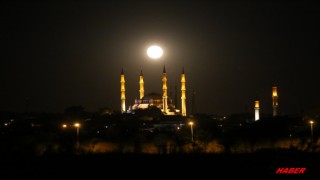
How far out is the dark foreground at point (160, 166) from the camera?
92.0ft

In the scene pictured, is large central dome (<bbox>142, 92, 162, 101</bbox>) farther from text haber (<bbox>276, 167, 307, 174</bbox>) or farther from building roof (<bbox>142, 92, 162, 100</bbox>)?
text haber (<bbox>276, 167, 307, 174</bbox>)

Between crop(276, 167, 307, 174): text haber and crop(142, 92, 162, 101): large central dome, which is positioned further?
crop(142, 92, 162, 101): large central dome

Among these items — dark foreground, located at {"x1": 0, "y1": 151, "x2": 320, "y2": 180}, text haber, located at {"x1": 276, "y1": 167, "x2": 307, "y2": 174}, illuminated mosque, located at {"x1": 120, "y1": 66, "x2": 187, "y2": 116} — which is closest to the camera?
text haber, located at {"x1": 276, "y1": 167, "x2": 307, "y2": 174}

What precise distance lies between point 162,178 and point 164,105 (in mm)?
90963

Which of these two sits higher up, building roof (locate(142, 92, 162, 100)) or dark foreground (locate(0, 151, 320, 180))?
building roof (locate(142, 92, 162, 100))

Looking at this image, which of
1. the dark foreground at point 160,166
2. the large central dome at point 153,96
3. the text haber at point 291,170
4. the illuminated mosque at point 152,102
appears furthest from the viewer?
the large central dome at point 153,96

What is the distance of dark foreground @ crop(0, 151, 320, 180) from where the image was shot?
2805 centimetres

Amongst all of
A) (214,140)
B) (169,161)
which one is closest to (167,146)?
(214,140)

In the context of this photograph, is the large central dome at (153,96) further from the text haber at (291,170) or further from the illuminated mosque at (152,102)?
the text haber at (291,170)

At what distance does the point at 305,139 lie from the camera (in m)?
45.0

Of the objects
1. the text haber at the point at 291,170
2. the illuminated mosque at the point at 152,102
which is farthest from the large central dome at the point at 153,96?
the text haber at the point at 291,170

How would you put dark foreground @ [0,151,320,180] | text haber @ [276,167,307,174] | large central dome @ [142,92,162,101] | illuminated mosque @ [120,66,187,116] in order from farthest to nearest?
large central dome @ [142,92,162,101] < illuminated mosque @ [120,66,187,116] < dark foreground @ [0,151,320,180] < text haber @ [276,167,307,174]

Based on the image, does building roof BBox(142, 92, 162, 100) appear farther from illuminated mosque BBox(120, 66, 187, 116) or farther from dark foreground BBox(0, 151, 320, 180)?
dark foreground BBox(0, 151, 320, 180)

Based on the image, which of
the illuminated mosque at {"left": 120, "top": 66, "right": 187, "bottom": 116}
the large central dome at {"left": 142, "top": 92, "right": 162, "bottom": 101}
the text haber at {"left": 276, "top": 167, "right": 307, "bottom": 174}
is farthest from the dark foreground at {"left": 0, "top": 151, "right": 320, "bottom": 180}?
the large central dome at {"left": 142, "top": 92, "right": 162, "bottom": 101}
